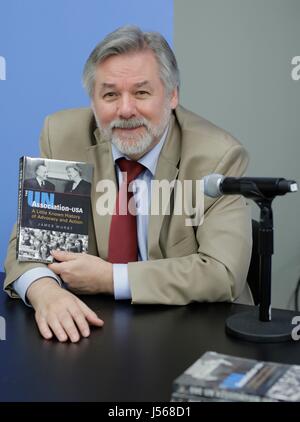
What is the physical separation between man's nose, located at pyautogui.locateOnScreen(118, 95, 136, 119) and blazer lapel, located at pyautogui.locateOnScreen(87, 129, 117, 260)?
0.14 m

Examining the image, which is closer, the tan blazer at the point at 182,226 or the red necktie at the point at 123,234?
the tan blazer at the point at 182,226

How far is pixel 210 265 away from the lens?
159 centimetres

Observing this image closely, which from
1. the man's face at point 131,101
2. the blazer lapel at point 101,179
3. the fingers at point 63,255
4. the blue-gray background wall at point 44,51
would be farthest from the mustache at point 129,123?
the blue-gray background wall at point 44,51

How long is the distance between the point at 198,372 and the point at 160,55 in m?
1.09

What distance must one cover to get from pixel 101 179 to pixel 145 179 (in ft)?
0.42

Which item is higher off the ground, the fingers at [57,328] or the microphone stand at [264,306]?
the microphone stand at [264,306]

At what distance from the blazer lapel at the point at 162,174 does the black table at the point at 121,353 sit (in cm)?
29

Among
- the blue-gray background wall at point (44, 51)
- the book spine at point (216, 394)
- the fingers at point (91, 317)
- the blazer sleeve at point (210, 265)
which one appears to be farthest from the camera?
the blue-gray background wall at point (44, 51)

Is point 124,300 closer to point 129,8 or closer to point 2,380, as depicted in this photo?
point 2,380

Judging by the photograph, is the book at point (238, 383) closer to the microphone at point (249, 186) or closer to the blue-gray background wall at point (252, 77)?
the microphone at point (249, 186)

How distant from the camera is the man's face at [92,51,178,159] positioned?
1733mm

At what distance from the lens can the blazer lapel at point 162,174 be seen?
175cm

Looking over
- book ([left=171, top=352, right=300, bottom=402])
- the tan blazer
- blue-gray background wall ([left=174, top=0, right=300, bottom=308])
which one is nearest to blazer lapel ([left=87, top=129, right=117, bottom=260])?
the tan blazer

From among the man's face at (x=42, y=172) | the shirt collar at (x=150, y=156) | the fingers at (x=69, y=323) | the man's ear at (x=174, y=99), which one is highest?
the man's ear at (x=174, y=99)
